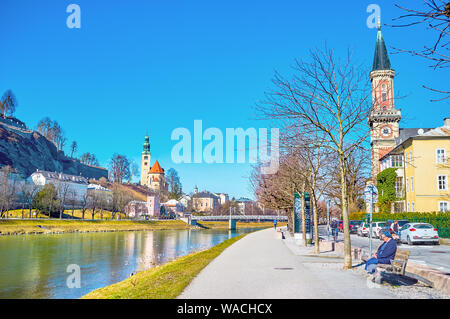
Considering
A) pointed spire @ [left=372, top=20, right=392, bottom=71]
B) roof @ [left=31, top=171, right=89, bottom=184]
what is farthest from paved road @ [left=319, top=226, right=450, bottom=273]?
roof @ [left=31, top=171, right=89, bottom=184]

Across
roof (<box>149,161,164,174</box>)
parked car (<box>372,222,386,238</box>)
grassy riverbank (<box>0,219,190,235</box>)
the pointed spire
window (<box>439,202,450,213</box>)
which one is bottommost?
grassy riverbank (<box>0,219,190,235</box>)

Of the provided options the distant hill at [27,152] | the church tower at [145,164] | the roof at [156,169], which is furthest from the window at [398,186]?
the church tower at [145,164]

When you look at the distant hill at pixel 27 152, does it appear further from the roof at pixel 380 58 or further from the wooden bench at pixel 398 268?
the wooden bench at pixel 398 268

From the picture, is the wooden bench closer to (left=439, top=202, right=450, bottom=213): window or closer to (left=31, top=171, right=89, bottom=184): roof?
(left=439, top=202, right=450, bottom=213): window

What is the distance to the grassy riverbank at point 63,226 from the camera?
54312 mm

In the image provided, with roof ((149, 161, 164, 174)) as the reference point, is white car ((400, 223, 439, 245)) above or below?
below

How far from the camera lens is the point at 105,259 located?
26703mm

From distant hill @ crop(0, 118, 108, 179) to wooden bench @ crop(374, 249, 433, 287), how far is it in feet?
367

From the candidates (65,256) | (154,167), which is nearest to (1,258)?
(65,256)

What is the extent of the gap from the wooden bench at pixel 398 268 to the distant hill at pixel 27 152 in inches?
4401

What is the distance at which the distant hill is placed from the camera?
109 m

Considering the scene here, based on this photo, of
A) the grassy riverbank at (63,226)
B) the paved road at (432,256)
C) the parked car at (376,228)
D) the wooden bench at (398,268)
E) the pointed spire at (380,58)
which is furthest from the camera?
the pointed spire at (380,58)
